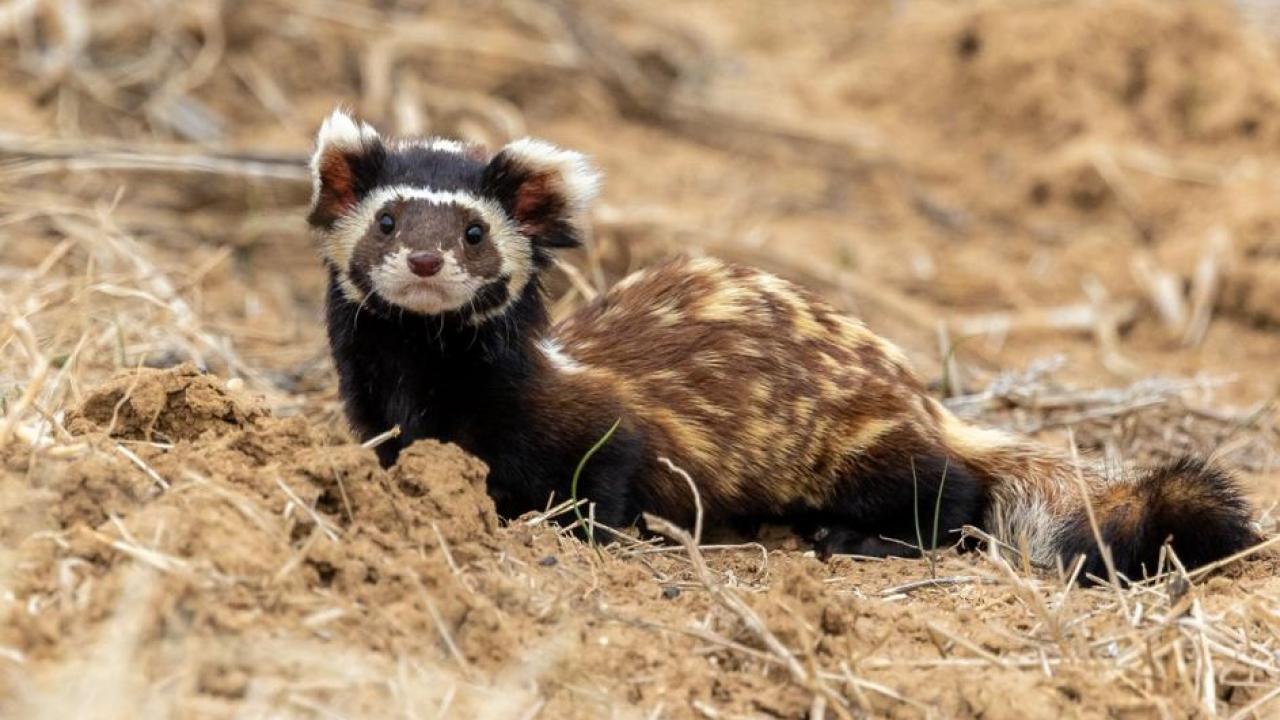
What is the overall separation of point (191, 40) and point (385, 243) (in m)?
7.17

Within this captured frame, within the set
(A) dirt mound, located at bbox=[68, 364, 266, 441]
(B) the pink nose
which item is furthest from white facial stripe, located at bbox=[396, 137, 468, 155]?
(A) dirt mound, located at bbox=[68, 364, 266, 441]

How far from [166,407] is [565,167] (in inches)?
63.4

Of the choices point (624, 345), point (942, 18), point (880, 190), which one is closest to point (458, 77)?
point (880, 190)

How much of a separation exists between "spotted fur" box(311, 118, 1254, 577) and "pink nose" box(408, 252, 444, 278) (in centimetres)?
5

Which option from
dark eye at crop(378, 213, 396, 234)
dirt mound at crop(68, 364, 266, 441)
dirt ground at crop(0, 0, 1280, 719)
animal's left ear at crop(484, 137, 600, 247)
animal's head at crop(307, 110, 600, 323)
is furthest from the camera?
animal's left ear at crop(484, 137, 600, 247)

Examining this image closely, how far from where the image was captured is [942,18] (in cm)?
1445

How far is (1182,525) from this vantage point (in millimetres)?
5551

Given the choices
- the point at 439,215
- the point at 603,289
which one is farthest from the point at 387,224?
the point at 603,289

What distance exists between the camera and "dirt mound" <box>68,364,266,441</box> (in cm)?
517

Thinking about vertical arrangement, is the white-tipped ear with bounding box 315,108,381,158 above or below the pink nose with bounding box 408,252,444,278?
above

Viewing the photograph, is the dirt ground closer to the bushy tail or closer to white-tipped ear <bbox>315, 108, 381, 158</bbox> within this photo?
the bushy tail

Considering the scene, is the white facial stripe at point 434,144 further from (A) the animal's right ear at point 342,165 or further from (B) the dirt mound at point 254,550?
(B) the dirt mound at point 254,550

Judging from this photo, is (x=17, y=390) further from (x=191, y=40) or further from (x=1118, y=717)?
(x=191, y=40)

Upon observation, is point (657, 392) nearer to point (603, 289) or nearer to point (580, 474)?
point (580, 474)
